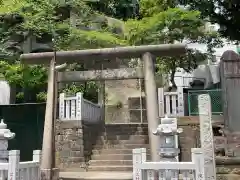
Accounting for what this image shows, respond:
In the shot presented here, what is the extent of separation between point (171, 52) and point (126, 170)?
13.9ft

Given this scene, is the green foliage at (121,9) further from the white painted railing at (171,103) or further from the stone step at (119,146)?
the stone step at (119,146)

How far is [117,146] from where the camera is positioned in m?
12.7

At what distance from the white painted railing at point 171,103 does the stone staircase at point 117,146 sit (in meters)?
1.20

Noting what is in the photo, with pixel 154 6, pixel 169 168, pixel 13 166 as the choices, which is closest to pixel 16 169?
pixel 13 166

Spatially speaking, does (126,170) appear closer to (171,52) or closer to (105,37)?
(171,52)

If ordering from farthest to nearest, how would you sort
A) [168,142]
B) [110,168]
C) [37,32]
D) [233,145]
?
[37,32], [110,168], [233,145], [168,142]

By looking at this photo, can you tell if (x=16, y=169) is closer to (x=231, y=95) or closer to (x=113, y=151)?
(x=113, y=151)

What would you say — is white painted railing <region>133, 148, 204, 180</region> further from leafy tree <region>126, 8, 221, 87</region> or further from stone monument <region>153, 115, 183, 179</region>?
leafy tree <region>126, 8, 221, 87</region>

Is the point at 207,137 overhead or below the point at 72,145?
overhead

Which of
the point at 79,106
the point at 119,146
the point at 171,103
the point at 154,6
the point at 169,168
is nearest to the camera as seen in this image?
the point at 169,168

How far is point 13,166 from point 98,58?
4443 millimetres

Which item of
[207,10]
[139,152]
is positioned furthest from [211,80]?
[139,152]

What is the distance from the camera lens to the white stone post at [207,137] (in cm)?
820

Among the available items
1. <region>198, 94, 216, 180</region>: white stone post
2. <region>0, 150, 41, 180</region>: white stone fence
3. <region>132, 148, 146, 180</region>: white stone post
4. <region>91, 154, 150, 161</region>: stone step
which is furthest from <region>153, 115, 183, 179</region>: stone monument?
<region>91, 154, 150, 161</region>: stone step
